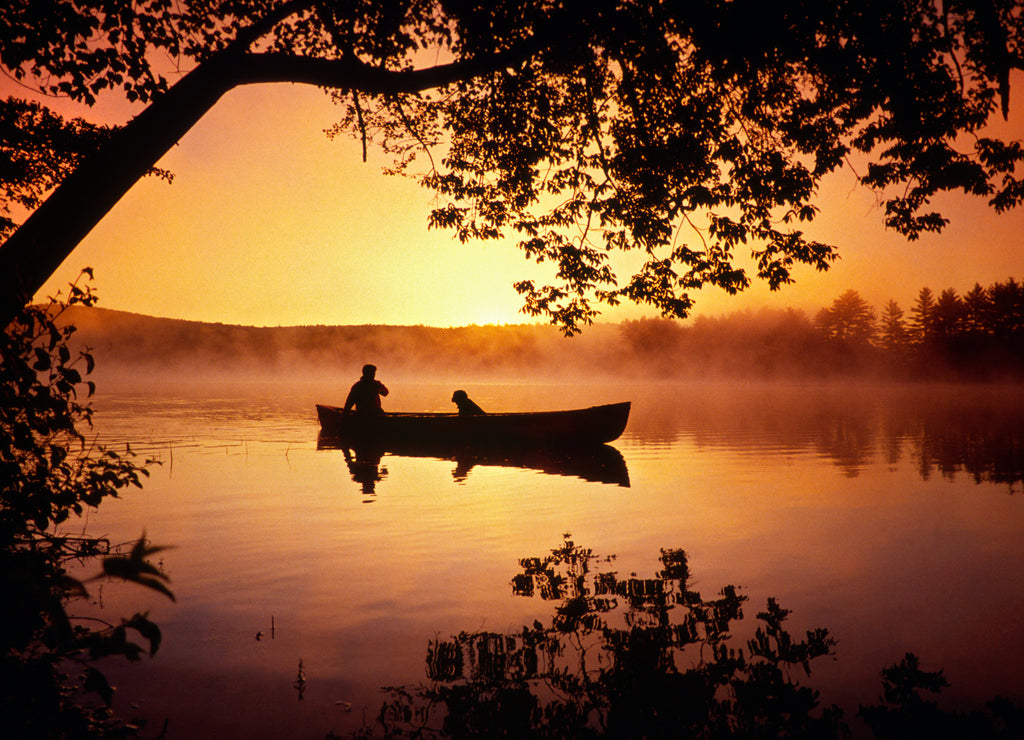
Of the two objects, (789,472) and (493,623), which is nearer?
(493,623)

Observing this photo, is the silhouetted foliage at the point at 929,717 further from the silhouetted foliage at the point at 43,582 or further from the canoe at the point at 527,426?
the canoe at the point at 527,426

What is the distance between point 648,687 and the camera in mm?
5012

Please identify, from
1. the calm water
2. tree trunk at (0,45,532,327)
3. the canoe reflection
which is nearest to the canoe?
the canoe reflection

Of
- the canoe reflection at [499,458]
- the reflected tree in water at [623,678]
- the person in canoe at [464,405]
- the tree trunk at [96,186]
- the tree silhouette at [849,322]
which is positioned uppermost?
the tree silhouette at [849,322]

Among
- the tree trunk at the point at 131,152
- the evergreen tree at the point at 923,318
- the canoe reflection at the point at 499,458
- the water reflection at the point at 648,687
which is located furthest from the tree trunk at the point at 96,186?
the evergreen tree at the point at 923,318

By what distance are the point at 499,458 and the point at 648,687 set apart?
1484 centimetres

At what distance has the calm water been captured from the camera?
5280mm

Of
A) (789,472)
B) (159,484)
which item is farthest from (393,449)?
(789,472)

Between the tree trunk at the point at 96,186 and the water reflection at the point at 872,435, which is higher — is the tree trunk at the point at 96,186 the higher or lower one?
the higher one

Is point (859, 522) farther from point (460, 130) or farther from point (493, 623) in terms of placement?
point (460, 130)

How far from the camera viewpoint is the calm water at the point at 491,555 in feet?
17.3

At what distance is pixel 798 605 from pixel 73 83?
982 centimetres

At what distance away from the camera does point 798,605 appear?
23.1 feet

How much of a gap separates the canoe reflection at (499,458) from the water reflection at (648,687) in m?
9.23
